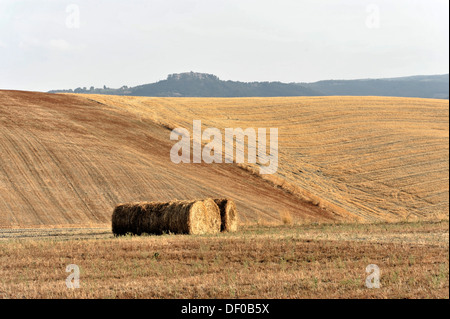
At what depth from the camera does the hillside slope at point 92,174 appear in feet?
93.7

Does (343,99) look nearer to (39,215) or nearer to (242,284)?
(39,215)

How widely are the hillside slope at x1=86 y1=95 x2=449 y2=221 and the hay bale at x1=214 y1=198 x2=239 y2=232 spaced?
39.6 ft

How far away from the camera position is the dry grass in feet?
33.1

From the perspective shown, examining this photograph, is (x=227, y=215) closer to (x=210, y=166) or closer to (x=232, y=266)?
(x=232, y=266)

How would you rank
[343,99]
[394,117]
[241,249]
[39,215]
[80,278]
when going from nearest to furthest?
[80,278], [241,249], [39,215], [394,117], [343,99]

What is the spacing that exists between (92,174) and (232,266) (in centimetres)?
2142

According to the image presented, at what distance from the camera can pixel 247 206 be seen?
103 ft

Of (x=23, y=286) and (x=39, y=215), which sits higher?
(x=23, y=286)

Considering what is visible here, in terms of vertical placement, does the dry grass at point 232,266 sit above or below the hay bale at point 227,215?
above

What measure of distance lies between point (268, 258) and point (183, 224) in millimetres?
6305

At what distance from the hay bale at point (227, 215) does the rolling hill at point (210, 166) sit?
312 inches

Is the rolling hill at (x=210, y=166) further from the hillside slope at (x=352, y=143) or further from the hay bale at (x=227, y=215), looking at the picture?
the hay bale at (x=227, y=215)

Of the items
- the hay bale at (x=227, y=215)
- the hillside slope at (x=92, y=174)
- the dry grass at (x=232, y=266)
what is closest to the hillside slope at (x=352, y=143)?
the hillside slope at (x=92, y=174)
